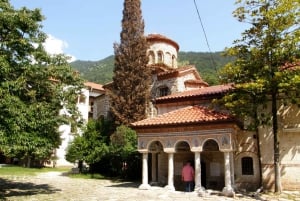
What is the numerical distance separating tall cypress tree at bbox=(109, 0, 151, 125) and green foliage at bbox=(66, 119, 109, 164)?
1.81m

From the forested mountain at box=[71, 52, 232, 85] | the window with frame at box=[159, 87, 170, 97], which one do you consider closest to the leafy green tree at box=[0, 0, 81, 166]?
the window with frame at box=[159, 87, 170, 97]

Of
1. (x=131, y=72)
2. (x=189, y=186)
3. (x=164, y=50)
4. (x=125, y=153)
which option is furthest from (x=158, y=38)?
(x=189, y=186)

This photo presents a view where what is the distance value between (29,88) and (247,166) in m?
10.6

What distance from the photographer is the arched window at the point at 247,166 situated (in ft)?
48.1

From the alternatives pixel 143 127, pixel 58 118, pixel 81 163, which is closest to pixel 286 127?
pixel 143 127

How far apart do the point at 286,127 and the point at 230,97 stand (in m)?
3.28

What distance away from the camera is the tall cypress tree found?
2322cm

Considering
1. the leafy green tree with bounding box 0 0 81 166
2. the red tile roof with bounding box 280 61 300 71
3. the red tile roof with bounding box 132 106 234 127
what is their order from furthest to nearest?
the red tile roof with bounding box 132 106 234 127 → the red tile roof with bounding box 280 61 300 71 → the leafy green tree with bounding box 0 0 81 166

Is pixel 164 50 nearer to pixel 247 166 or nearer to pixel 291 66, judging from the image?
pixel 247 166

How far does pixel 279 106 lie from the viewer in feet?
47.6

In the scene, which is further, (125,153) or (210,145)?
(125,153)

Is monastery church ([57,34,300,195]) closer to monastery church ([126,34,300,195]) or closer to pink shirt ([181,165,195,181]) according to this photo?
monastery church ([126,34,300,195])

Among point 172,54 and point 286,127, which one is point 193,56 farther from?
point 286,127

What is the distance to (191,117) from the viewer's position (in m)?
14.3
